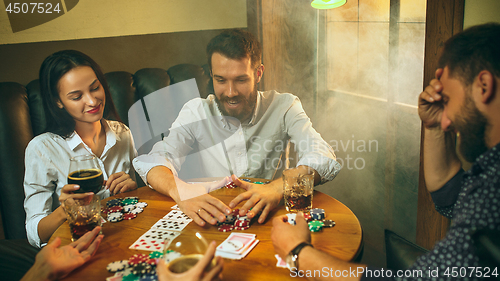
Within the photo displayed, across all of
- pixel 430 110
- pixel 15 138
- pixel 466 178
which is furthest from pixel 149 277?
pixel 15 138

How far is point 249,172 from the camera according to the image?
2.02 metres

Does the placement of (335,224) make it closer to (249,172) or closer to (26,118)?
(249,172)

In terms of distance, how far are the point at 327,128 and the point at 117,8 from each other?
193cm

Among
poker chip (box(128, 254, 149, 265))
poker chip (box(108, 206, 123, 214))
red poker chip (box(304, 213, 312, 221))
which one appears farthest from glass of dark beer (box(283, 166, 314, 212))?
poker chip (box(108, 206, 123, 214))

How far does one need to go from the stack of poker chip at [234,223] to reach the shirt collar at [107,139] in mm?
942

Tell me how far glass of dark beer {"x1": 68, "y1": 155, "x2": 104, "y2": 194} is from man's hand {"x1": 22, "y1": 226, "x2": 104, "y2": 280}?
22 cm

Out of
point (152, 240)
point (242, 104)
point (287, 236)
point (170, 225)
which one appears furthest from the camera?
point (242, 104)

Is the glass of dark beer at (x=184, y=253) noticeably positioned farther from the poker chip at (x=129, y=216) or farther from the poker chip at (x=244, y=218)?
the poker chip at (x=129, y=216)

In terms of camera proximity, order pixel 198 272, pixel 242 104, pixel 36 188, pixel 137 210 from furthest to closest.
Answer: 1. pixel 242 104
2. pixel 36 188
3. pixel 137 210
4. pixel 198 272

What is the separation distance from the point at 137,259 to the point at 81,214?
30cm

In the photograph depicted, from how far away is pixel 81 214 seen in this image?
3.43 ft

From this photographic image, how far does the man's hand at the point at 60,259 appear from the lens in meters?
0.83

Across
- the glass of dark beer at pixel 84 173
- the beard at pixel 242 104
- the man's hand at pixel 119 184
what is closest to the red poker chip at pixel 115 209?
the glass of dark beer at pixel 84 173

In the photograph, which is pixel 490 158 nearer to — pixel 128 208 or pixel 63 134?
pixel 128 208
